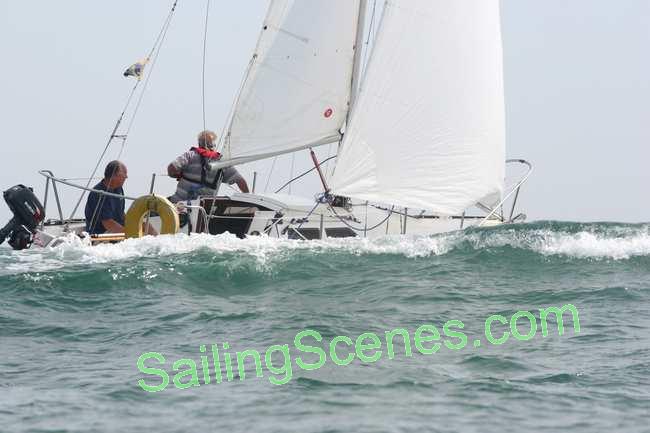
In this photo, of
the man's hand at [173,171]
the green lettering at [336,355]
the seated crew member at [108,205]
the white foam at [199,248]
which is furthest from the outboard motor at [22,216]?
the green lettering at [336,355]

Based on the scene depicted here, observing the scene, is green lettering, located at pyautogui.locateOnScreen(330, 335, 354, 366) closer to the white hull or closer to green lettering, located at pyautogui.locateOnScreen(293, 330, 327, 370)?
green lettering, located at pyautogui.locateOnScreen(293, 330, 327, 370)

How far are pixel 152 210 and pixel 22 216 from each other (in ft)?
6.01

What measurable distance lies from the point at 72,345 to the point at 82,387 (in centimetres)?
134

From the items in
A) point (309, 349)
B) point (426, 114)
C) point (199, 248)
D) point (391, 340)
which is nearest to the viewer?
point (309, 349)

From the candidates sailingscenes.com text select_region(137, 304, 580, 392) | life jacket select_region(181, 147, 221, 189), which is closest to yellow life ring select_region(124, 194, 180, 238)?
life jacket select_region(181, 147, 221, 189)

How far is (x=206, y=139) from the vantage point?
44.1 ft

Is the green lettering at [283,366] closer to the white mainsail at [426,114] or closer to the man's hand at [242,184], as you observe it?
the white mainsail at [426,114]

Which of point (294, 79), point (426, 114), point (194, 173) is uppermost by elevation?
point (294, 79)

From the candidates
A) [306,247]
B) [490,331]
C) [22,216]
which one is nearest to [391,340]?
[490,331]

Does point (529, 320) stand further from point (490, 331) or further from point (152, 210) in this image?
point (152, 210)

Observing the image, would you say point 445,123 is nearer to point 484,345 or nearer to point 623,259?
point 623,259

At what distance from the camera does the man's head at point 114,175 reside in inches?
470

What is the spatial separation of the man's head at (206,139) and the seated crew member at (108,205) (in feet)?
5.33

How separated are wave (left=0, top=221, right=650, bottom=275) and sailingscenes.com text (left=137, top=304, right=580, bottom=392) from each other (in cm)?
348
